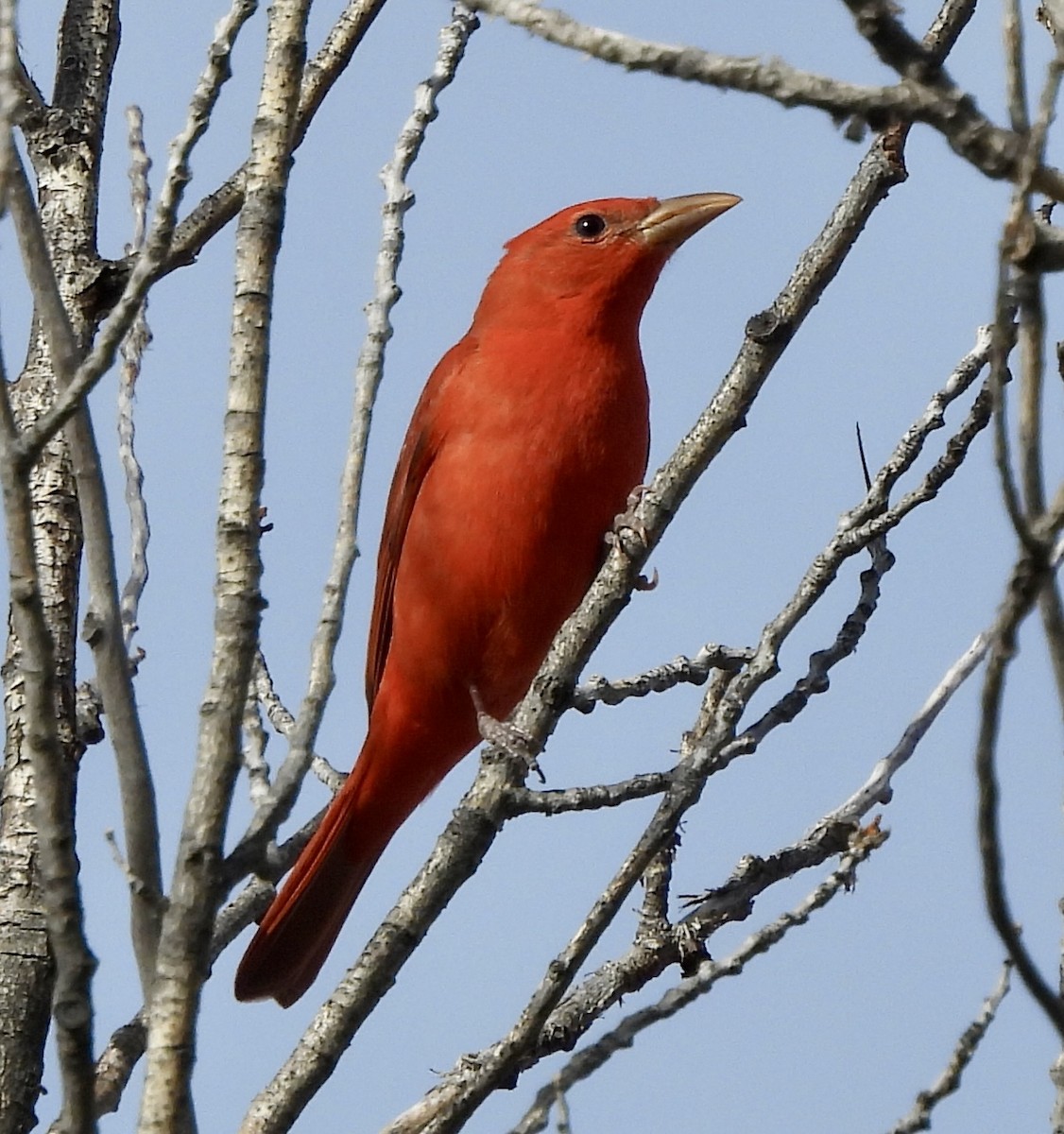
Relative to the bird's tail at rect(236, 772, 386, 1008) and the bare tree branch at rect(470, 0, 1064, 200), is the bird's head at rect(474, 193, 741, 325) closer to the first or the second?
the bird's tail at rect(236, 772, 386, 1008)

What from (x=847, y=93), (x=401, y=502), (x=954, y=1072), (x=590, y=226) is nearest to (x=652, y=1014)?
(x=954, y=1072)

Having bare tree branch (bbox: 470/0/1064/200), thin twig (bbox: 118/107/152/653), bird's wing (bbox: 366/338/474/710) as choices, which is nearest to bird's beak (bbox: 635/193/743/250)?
bird's wing (bbox: 366/338/474/710)

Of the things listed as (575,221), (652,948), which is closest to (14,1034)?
(652,948)

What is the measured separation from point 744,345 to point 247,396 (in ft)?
3.29

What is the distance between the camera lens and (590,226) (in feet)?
19.9

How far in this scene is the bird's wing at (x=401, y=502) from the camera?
5719mm

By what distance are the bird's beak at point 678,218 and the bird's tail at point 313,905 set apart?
197cm

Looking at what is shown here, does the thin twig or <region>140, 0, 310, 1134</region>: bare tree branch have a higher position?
the thin twig

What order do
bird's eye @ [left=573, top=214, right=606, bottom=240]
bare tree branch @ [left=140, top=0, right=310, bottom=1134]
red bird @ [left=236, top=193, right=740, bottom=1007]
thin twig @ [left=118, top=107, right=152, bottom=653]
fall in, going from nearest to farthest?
bare tree branch @ [left=140, top=0, right=310, bottom=1134] → thin twig @ [left=118, top=107, right=152, bottom=653] → red bird @ [left=236, top=193, right=740, bottom=1007] → bird's eye @ [left=573, top=214, right=606, bottom=240]

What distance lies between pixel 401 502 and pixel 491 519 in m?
0.67

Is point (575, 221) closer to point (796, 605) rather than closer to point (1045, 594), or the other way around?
point (796, 605)

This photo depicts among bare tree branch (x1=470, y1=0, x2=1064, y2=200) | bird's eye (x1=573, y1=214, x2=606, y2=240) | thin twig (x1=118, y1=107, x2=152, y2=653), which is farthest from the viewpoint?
bird's eye (x1=573, y1=214, x2=606, y2=240)

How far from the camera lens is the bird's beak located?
5750mm

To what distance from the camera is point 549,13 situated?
2.13 metres
